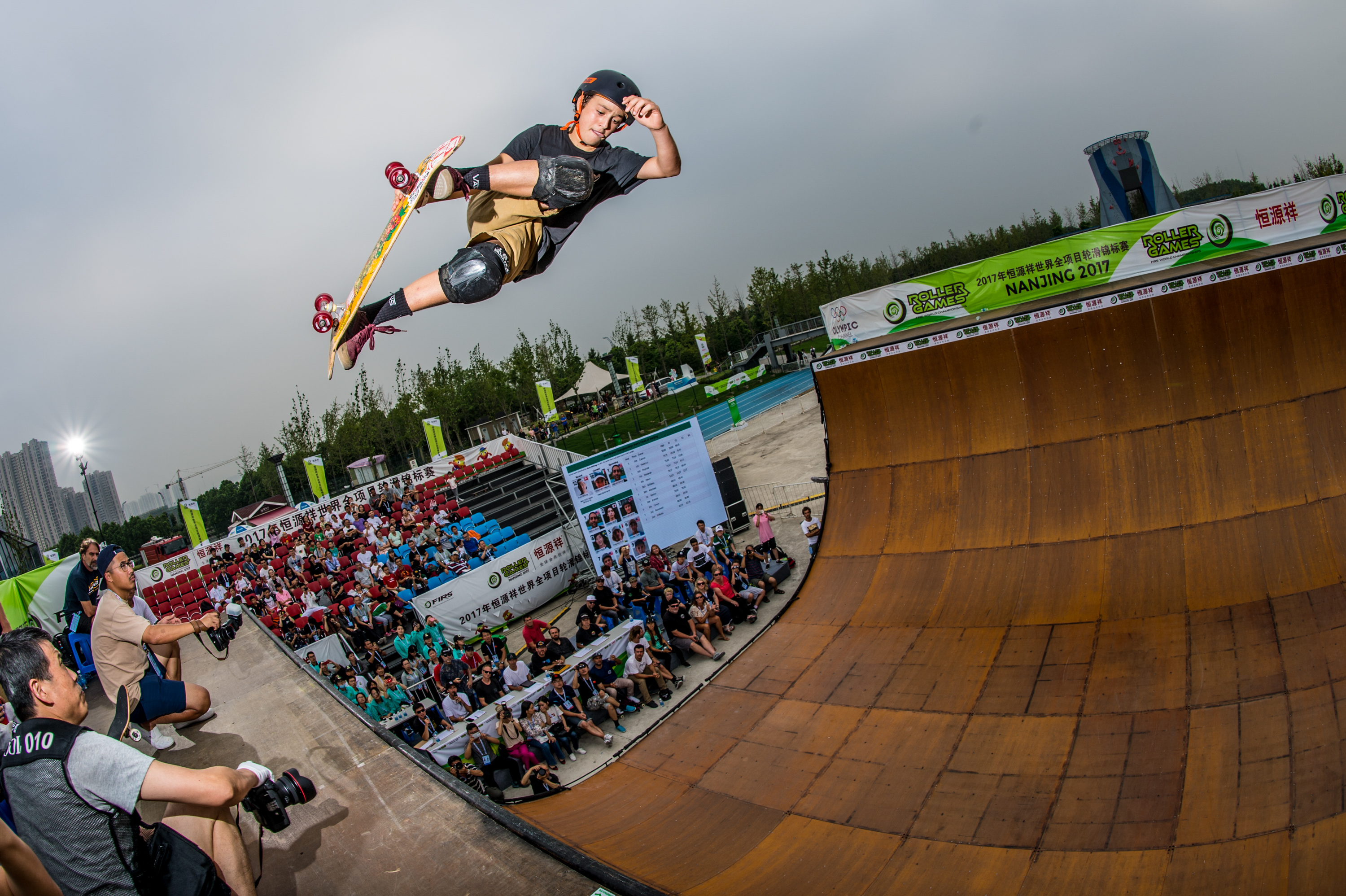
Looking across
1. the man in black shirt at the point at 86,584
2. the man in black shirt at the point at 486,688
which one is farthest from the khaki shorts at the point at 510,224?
the man in black shirt at the point at 486,688

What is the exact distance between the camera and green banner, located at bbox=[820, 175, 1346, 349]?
8742mm

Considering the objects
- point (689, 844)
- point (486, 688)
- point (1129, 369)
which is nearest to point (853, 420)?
point (1129, 369)

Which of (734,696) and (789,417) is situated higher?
(789,417)

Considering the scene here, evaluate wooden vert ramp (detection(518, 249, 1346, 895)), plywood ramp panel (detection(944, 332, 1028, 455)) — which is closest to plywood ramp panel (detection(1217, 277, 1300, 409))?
wooden vert ramp (detection(518, 249, 1346, 895))

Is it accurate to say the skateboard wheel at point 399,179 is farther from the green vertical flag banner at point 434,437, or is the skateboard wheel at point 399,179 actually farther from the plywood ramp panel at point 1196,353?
the green vertical flag banner at point 434,437

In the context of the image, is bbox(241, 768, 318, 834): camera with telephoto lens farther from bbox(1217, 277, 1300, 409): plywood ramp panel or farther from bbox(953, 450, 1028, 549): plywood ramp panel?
bbox(1217, 277, 1300, 409): plywood ramp panel

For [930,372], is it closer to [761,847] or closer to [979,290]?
[979,290]

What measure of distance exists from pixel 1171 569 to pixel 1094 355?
3.04 m

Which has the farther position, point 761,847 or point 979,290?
point 979,290

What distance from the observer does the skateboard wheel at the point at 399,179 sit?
11.1ft

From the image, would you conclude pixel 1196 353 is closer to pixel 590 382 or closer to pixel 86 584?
pixel 86 584

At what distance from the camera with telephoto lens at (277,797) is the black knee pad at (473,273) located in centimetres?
244

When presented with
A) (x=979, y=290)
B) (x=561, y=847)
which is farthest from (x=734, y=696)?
(x=979, y=290)

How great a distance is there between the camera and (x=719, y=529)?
1354cm
